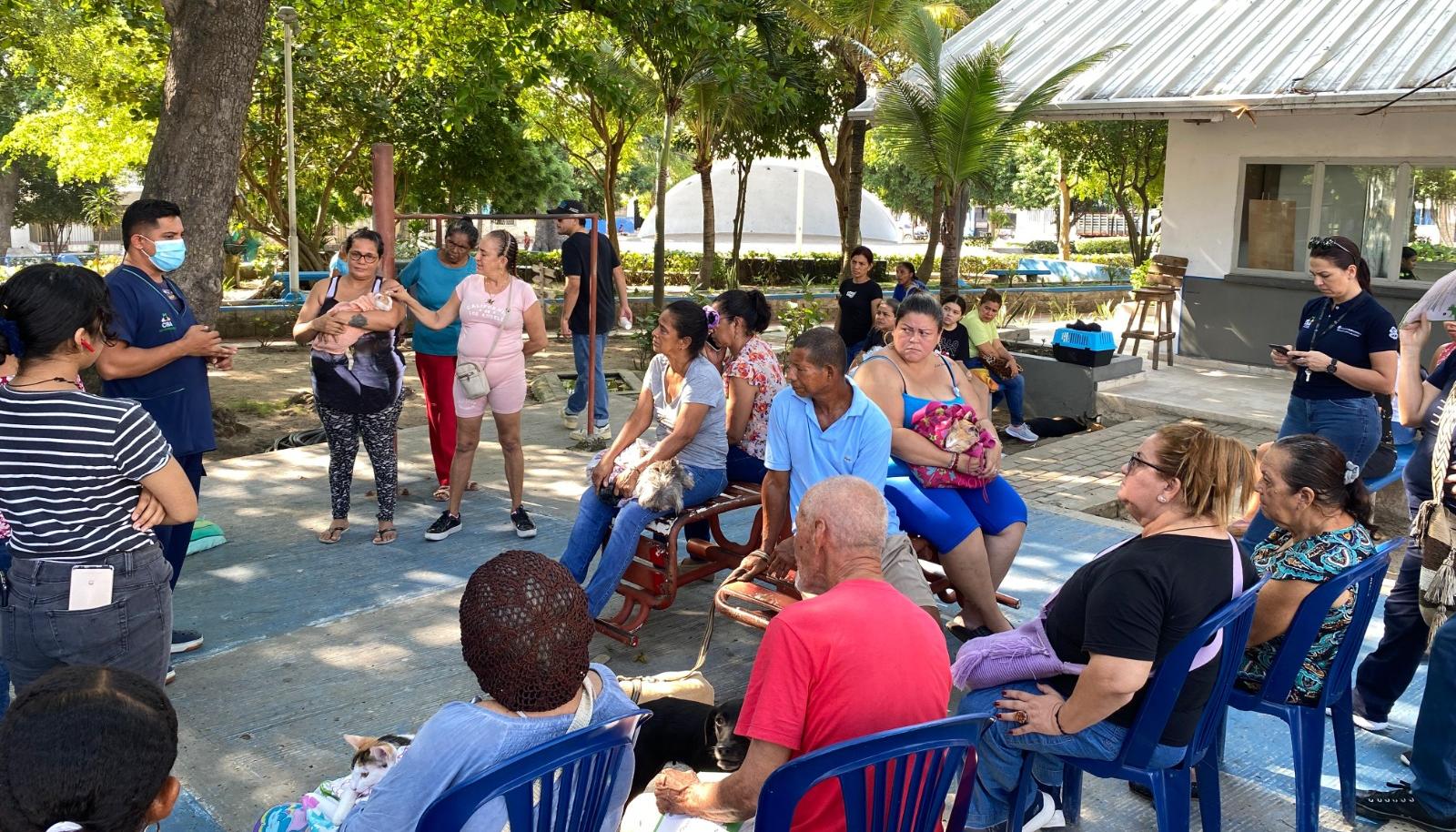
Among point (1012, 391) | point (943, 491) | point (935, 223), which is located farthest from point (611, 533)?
point (935, 223)

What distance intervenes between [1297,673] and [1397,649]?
3.25 feet

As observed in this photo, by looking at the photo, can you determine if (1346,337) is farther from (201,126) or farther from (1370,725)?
(201,126)

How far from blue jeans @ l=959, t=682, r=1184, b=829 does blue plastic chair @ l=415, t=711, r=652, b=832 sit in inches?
47.4

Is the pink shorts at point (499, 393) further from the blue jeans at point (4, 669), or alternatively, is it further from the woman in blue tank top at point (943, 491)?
the blue jeans at point (4, 669)

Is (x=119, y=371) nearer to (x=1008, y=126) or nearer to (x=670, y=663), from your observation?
(x=670, y=663)

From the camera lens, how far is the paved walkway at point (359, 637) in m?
3.90

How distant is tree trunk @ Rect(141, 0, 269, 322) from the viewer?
7.02 meters

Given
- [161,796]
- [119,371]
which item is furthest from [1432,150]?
[161,796]

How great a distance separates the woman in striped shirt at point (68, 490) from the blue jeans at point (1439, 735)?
12.4 feet

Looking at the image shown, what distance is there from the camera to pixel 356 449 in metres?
6.24

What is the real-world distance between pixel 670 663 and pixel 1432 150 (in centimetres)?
1009

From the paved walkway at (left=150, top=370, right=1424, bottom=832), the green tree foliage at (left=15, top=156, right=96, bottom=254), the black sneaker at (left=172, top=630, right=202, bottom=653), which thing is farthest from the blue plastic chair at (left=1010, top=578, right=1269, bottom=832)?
the green tree foliage at (left=15, top=156, right=96, bottom=254)

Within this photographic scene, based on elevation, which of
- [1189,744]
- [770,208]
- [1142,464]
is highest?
[770,208]

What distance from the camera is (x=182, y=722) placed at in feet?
14.0
